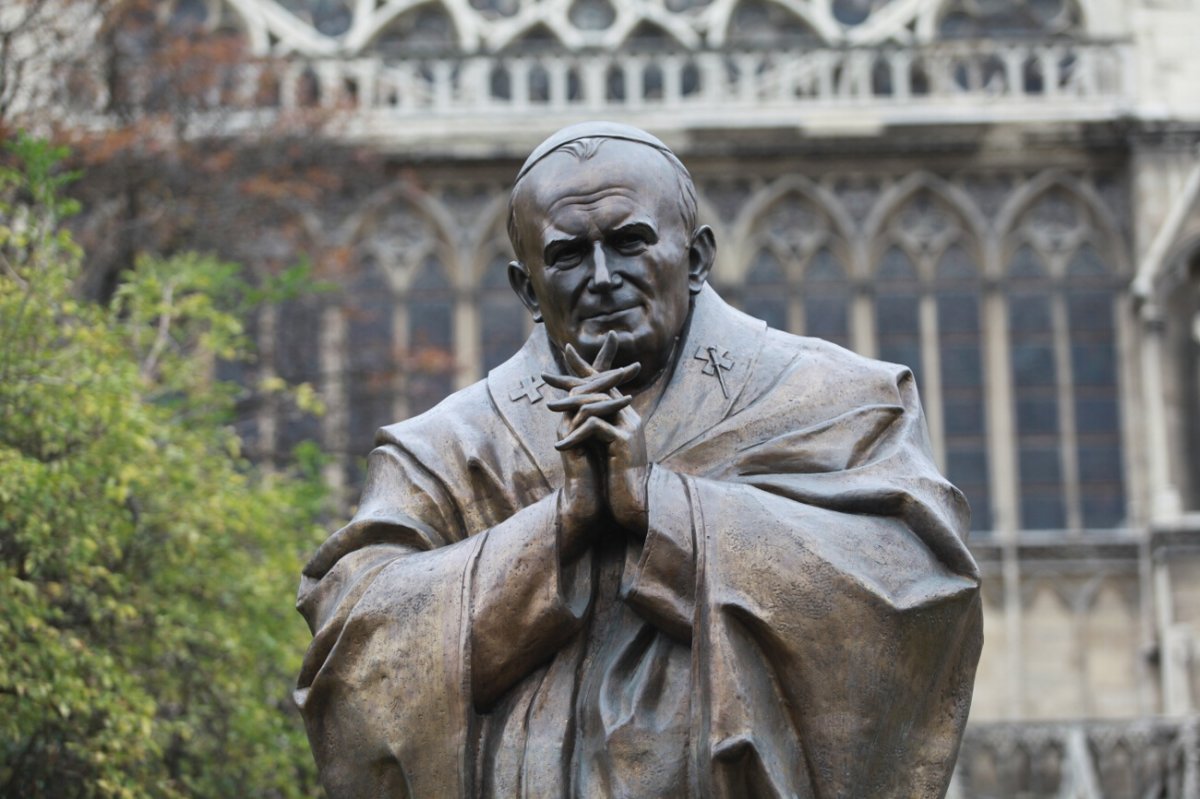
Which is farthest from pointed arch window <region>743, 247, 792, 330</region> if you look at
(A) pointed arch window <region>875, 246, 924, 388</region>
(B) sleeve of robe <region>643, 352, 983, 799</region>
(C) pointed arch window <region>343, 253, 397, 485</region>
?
(B) sleeve of robe <region>643, 352, 983, 799</region>

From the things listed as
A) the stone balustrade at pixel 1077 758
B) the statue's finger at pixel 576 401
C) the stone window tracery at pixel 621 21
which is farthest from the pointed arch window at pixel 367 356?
the statue's finger at pixel 576 401

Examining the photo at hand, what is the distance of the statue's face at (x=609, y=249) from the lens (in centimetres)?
426

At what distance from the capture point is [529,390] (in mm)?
4441

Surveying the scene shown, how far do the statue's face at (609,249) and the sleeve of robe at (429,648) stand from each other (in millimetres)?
313

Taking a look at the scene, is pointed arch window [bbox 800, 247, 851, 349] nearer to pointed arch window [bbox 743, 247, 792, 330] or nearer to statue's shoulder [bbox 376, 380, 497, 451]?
pointed arch window [bbox 743, 247, 792, 330]

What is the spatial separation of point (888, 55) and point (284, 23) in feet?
19.0

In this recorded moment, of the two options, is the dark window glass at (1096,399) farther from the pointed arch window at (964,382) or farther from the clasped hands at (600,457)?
the clasped hands at (600,457)

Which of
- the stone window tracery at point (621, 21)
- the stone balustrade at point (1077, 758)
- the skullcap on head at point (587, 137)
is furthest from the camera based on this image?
the stone window tracery at point (621, 21)

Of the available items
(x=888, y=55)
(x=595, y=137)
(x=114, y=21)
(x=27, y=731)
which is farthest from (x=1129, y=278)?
(x=595, y=137)

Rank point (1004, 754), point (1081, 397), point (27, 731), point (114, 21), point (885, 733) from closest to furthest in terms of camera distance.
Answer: point (885, 733)
point (27, 731)
point (114, 21)
point (1004, 754)
point (1081, 397)

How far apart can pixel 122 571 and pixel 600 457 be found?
843cm

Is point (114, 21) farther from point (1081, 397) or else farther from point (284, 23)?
point (1081, 397)

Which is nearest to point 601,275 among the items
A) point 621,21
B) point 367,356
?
point 367,356

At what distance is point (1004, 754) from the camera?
23344 millimetres
